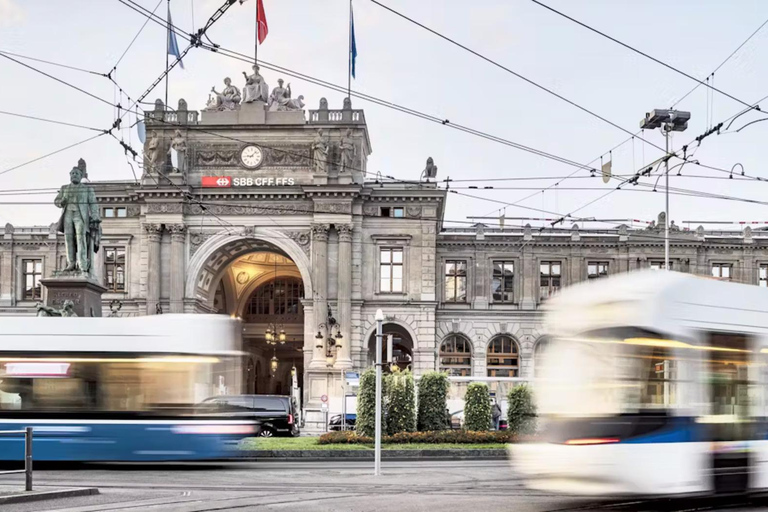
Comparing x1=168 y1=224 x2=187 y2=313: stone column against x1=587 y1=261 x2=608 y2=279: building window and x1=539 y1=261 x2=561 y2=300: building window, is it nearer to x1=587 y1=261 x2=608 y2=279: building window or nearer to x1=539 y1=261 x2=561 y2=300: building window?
x1=539 y1=261 x2=561 y2=300: building window

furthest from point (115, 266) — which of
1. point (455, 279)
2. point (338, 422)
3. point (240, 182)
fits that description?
point (455, 279)

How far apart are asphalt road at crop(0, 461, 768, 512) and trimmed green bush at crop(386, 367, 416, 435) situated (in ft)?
25.9

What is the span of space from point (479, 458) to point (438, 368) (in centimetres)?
2884

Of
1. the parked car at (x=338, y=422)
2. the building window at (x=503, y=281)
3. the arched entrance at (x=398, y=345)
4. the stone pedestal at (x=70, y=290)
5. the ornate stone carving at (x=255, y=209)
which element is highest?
the ornate stone carving at (x=255, y=209)

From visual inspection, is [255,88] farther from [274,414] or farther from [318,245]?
[274,414]

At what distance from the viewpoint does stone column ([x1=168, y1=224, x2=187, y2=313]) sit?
54.4 metres

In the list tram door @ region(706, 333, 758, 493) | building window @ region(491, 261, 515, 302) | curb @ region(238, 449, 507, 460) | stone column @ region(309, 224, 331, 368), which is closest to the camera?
tram door @ region(706, 333, 758, 493)

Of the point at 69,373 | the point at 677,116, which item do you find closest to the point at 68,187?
the point at 69,373

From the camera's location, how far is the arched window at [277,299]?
70562 mm

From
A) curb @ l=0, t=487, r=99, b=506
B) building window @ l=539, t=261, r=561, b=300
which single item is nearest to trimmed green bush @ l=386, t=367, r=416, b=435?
curb @ l=0, t=487, r=99, b=506

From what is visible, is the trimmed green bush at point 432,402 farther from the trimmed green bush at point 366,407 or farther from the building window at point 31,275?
the building window at point 31,275

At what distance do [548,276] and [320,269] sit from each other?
1505cm

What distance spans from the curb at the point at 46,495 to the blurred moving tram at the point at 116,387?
5382 millimetres

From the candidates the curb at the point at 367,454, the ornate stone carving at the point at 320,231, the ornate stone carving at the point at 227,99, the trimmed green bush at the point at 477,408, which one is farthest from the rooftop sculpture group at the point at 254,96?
the curb at the point at 367,454
